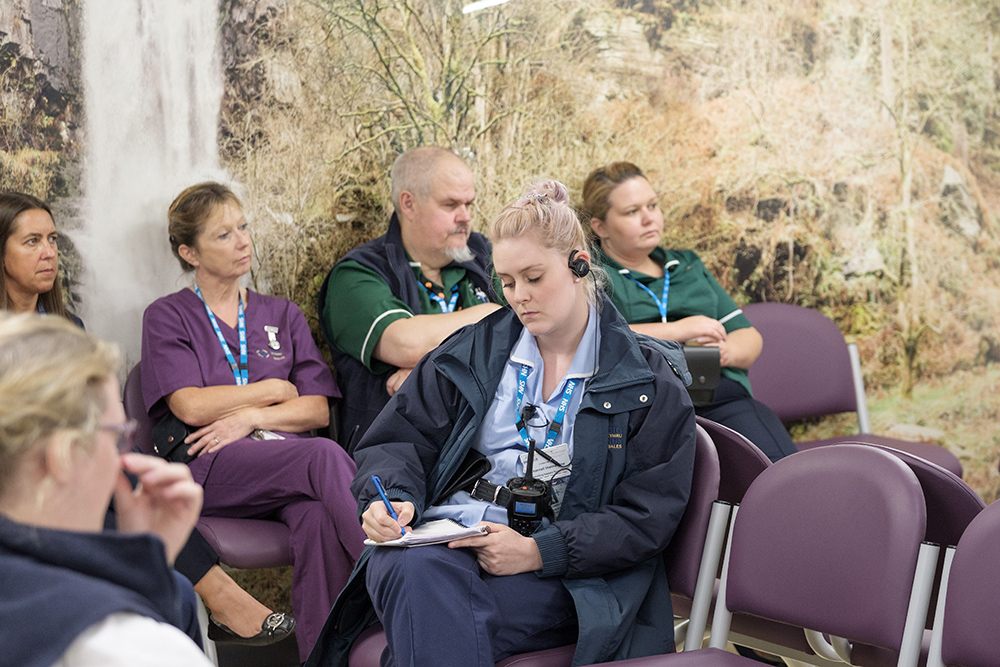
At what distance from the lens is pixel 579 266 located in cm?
223

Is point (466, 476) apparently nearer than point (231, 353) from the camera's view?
Yes

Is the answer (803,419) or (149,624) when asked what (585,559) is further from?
(803,419)

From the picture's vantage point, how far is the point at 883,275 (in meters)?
4.40

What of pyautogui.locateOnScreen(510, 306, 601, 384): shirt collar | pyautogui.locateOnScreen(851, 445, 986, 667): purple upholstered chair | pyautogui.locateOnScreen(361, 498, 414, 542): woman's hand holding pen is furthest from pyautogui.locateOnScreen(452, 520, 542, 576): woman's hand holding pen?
pyautogui.locateOnScreen(851, 445, 986, 667): purple upholstered chair

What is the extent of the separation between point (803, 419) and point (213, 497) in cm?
262

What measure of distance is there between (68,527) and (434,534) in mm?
956

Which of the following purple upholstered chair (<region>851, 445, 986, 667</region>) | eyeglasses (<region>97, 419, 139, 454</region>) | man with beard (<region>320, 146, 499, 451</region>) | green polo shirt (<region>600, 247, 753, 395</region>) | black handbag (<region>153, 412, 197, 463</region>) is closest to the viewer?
eyeglasses (<region>97, 419, 139, 454</region>)

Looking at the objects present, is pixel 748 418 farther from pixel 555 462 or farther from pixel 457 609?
pixel 457 609

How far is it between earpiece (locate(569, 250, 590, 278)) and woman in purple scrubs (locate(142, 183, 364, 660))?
1.07 metres

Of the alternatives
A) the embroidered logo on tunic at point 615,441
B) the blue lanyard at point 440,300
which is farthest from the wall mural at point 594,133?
the embroidered logo on tunic at point 615,441

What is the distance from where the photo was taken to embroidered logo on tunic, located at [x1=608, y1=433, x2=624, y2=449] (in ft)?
6.93

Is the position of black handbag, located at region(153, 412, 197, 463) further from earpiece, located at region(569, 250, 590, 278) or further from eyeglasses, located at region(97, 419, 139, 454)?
eyeglasses, located at region(97, 419, 139, 454)

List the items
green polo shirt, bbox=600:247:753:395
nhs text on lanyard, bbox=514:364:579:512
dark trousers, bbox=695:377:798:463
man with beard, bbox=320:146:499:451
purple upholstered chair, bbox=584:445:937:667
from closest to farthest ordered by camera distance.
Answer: purple upholstered chair, bbox=584:445:937:667 < nhs text on lanyard, bbox=514:364:579:512 < man with beard, bbox=320:146:499:451 < dark trousers, bbox=695:377:798:463 < green polo shirt, bbox=600:247:753:395

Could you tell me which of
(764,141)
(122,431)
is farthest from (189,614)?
(764,141)
